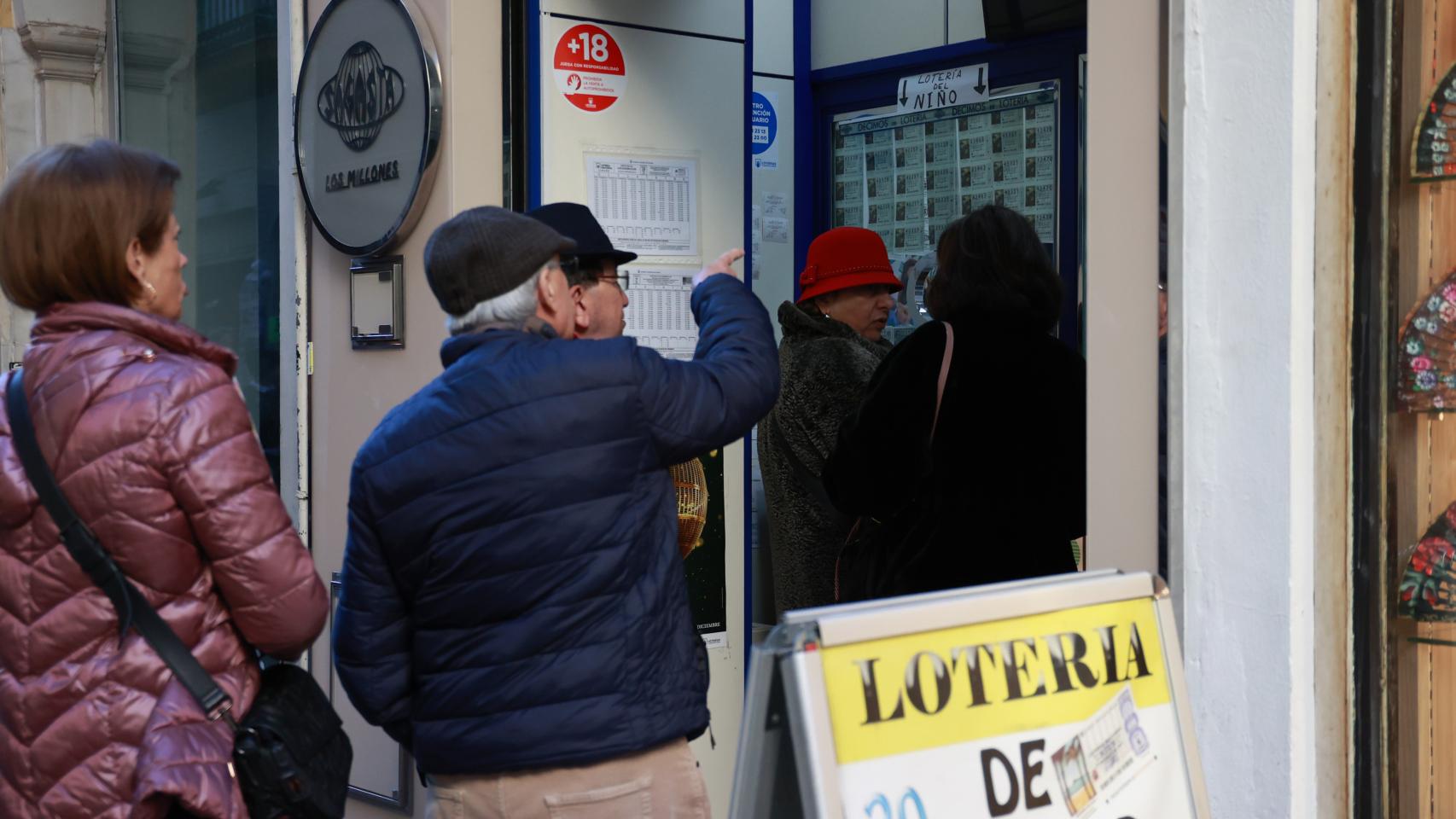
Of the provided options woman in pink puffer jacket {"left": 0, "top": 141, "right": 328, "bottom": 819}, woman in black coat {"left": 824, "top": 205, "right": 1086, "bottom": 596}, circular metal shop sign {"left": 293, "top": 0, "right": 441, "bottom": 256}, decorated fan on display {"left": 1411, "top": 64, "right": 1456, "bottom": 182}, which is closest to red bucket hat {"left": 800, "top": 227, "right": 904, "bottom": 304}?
woman in black coat {"left": 824, "top": 205, "right": 1086, "bottom": 596}

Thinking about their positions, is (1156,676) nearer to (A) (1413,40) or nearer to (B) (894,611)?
(B) (894,611)

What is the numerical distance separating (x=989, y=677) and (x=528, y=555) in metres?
0.79

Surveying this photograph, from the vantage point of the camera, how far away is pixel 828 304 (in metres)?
4.71

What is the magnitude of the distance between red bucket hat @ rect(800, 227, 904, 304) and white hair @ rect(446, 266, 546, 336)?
6.71 ft

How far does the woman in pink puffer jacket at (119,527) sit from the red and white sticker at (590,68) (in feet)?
7.09

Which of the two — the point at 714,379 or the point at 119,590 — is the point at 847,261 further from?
the point at 119,590

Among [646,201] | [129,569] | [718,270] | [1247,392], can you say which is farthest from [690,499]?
[129,569]

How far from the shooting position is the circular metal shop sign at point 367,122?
4566mm

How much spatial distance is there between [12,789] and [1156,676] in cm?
179

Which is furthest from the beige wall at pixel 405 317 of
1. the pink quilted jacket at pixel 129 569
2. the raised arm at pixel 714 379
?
the pink quilted jacket at pixel 129 569

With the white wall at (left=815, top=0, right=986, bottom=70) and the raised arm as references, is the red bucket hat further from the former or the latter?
the raised arm

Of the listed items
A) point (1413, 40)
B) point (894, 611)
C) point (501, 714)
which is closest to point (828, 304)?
point (1413, 40)

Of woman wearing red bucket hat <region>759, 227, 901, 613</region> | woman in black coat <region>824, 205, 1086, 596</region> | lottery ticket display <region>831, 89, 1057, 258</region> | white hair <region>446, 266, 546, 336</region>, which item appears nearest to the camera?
white hair <region>446, 266, 546, 336</region>

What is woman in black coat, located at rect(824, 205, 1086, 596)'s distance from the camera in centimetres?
351
